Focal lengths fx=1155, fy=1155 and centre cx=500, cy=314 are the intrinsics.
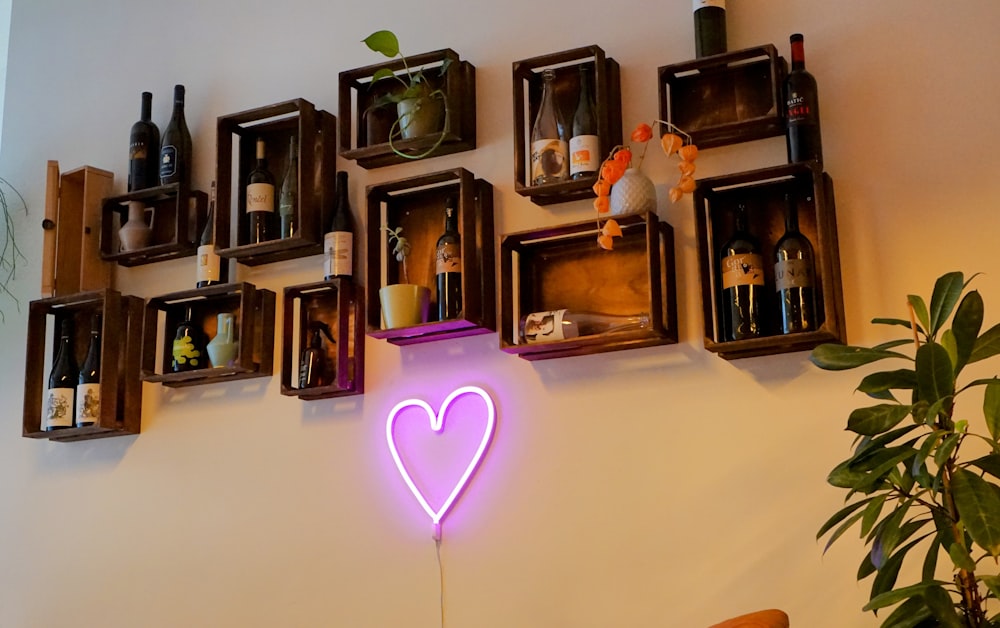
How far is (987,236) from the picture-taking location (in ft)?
8.17

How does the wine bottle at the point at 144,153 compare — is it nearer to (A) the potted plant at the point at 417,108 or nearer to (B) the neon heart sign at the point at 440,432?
(A) the potted plant at the point at 417,108

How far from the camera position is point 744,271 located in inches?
102

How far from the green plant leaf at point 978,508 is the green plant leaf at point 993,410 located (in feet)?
0.36

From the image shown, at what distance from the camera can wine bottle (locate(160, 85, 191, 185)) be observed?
3398 millimetres

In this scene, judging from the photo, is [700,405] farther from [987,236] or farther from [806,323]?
[987,236]

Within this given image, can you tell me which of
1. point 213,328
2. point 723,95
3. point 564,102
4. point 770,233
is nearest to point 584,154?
point 564,102

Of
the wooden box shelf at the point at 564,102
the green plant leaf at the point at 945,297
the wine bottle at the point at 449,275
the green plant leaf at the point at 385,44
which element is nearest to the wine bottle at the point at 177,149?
the green plant leaf at the point at 385,44

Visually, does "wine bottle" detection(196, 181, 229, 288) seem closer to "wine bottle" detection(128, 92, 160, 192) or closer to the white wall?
the white wall

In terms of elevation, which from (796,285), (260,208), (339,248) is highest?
(260,208)

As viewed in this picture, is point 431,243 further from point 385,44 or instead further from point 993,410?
point 993,410

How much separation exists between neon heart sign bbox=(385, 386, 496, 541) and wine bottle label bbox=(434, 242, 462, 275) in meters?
0.30

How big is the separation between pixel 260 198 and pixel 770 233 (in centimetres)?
142

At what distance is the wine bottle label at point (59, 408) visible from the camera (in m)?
3.29

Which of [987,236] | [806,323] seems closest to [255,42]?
[806,323]
